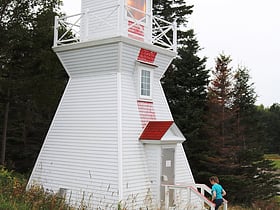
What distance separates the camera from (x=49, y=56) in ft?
47.2

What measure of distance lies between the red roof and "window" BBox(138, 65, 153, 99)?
1.02 m

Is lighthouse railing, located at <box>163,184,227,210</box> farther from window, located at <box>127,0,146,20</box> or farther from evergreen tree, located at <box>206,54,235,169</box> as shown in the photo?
evergreen tree, located at <box>206,54,235,169</box>

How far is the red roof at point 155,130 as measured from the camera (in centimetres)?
1031

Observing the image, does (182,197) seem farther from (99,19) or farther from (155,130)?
(99,19)

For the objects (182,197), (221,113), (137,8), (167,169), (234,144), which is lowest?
(182,197)

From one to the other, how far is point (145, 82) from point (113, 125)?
1.98m

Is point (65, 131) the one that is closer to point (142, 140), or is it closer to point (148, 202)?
point (142, 140)

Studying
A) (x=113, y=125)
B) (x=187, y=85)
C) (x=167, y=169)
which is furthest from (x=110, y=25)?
(x=187, y=85)

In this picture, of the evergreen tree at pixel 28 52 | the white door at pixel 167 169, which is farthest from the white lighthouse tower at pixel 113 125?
the evergreen tree at pixel 28 52

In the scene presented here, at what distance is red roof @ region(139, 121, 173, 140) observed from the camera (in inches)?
406

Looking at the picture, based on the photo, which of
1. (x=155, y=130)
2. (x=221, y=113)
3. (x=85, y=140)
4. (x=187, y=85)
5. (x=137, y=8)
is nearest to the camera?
(x=155, y=130)

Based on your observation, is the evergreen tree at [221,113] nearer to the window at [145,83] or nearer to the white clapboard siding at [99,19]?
the window at [145,83]

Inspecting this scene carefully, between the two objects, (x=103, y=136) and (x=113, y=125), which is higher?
(x=113, y=125)

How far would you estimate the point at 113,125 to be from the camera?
10.1m
